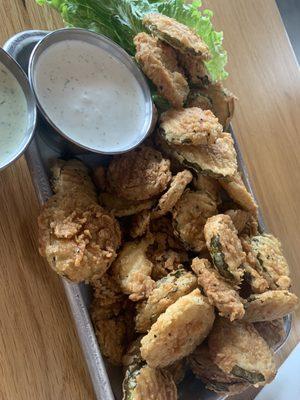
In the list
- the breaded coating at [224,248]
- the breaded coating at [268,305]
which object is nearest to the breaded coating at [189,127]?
→ the breaded coating at [224,248]

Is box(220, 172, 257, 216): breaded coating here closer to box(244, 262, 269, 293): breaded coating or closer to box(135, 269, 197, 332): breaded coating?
box(244, 262, 269, 293): breaded coating

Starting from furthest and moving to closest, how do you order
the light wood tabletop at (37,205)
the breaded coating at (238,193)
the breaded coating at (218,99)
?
the breaded coating at (218,99) → the breaded coating at (238,193) → the light wood tabletop at (37,205)

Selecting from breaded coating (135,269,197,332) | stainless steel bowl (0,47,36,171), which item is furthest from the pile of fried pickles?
stainless steel bowl (0,47,36,171)

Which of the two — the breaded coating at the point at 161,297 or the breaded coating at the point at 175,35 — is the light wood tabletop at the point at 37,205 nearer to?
the breaded coating at the point at 161,297

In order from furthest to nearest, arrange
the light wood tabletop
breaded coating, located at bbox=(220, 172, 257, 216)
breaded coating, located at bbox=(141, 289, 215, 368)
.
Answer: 1. breaded coating, located at bbox=(220, 172, 257, 216)
2. the light wood tabletop
3. breaded coating, located at bbox=(141, 289, 215, 368)

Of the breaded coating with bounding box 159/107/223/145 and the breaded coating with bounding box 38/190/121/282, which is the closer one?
the breaded coating with bounding box 38/190/121/282
